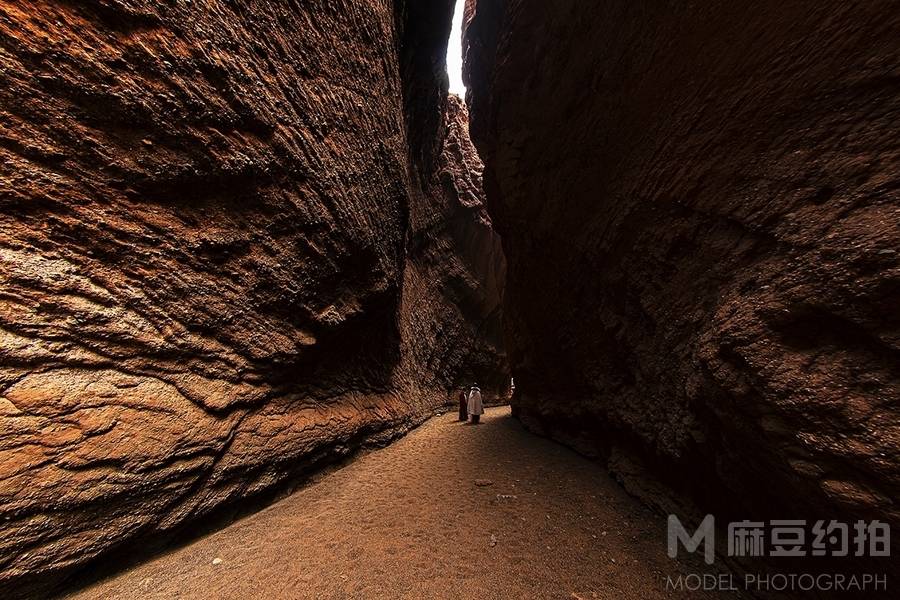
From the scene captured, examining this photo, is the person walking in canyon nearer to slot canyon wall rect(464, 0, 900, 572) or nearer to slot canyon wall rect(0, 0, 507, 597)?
slot canyon wall rect(0, 0, 507, 597)

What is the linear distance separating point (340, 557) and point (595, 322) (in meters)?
4.33

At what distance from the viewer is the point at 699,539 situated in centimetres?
267

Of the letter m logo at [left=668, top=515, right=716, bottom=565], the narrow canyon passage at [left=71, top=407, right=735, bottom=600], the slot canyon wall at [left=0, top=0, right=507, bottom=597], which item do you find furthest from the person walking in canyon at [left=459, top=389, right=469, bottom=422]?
the letter m logo at [left=668, top=515, right=716, bottom=565]

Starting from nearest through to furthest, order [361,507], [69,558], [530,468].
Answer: [69,558] → [361,507] → [530,468]

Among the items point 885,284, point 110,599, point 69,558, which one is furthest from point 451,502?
point 885,284

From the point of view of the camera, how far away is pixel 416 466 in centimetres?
490

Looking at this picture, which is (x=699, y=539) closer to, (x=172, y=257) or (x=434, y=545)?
(x=434, y=545)

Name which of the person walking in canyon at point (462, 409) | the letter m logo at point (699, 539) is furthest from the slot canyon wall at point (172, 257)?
the letter m logo at point (699, 539)

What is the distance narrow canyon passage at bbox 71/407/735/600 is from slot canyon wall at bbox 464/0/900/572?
913 millimetres

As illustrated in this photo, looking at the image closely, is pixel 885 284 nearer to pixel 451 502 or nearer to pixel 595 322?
pixel 595 322

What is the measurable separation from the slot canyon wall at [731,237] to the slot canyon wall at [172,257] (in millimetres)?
3768

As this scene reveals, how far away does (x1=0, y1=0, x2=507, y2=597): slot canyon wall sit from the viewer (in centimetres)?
228

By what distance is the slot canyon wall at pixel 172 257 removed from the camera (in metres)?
→ 2.28

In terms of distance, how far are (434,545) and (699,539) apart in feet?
7.98
